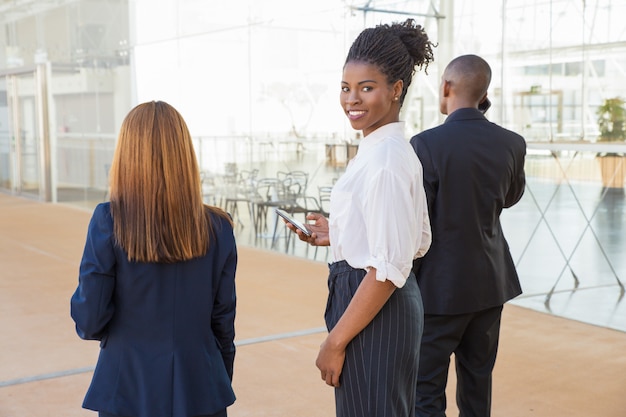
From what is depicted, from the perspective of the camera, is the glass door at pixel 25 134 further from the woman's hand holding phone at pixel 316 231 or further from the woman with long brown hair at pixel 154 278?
the woman with long brown hair at pixel 154 278

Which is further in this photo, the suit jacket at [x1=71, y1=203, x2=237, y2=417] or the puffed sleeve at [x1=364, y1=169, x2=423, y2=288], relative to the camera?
the suit jacket at [x1=71, y1=203, x2=237, y2=417]

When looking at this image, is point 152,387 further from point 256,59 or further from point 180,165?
point 256,59

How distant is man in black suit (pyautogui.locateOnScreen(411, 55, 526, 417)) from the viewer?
9.43 ft

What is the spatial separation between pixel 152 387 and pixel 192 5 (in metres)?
8.80

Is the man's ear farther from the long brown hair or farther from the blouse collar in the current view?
the long brown hair

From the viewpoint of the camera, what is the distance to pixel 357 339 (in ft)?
6.73

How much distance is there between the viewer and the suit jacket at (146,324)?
2.11 m

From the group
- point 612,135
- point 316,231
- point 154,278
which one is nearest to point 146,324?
point 154,278

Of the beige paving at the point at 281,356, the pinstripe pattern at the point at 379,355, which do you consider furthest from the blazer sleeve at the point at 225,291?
the beige paving at the point at 281,356

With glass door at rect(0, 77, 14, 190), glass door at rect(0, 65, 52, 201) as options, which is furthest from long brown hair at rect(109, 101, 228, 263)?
glass door at rect(0, 77, 14, 190)

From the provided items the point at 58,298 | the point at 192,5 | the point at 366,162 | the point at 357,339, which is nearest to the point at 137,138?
the point at 366,162

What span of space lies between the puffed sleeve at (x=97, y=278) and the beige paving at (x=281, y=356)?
1908 mm

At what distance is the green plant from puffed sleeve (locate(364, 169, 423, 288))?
449 cm

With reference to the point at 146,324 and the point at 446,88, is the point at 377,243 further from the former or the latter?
the point at 446,88
